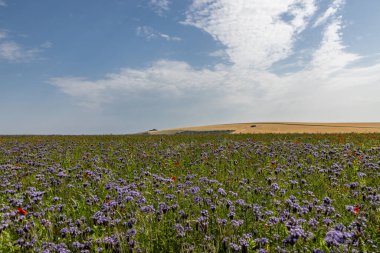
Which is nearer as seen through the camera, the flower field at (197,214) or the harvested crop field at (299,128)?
the flower field at (197,214)

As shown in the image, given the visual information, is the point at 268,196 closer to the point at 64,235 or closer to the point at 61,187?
the point at 64,235

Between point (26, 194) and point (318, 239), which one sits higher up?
point (26, 194)

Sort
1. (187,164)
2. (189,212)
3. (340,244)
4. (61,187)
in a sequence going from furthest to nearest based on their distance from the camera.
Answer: (187,164), (61,187), (189,212), (340,244)

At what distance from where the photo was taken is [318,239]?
4.62m

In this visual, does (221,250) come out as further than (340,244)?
Yes

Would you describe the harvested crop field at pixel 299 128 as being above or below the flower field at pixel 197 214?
above

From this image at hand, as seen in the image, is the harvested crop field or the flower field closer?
the flower field

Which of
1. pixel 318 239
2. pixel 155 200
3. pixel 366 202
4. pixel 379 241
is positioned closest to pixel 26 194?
pixel 155 200

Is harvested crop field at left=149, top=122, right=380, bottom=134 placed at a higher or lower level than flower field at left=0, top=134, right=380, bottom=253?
higher

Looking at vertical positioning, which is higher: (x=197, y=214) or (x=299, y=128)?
(x=299, y=128)

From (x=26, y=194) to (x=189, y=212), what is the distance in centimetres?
351

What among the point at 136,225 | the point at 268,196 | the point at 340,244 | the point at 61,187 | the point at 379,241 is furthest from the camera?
the point at 61,187

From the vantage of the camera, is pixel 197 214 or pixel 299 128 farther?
pixel 299 128

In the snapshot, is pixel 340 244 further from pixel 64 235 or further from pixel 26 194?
pixel 26 194
